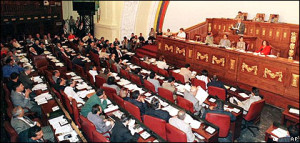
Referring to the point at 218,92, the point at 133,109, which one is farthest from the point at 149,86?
the point at 218,92

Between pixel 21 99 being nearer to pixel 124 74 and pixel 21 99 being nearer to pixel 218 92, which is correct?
pixel 124 74

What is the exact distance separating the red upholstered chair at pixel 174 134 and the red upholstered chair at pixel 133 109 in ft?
3.21

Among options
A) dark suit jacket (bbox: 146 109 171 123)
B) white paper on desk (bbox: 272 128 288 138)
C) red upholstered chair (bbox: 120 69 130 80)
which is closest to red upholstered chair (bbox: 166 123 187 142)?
dark suit jacket (bbox: 146 109 171 123)

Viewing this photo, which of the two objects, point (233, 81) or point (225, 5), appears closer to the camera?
point (233, 81)

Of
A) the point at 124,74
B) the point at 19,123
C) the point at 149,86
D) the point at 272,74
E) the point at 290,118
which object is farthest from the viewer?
the point at 124,74

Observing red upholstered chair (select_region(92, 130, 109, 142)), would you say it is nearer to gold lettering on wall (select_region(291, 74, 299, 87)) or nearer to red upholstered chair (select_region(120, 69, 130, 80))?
red upholstered chair (select_region(120, 69, 130, 80))

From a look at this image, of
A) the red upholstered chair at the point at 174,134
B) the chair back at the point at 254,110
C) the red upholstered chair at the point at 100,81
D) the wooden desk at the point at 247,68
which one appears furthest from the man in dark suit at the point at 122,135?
the wooden desk at the point at 247,68

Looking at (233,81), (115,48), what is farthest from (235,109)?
(115,48)

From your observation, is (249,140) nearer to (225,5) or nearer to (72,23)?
(225,5)

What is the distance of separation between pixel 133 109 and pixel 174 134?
1.35 meters

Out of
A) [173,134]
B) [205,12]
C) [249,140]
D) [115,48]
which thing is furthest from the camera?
[205,12]

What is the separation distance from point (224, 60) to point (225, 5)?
5.92 metres

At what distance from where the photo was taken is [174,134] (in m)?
4.38

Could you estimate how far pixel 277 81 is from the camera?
7062 millimetres
